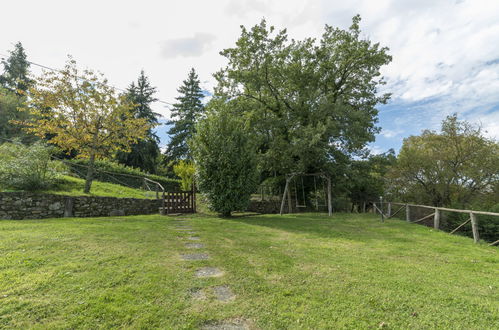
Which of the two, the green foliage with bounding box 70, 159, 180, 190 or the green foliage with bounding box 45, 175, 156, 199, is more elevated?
the green foliage with bounding box 70, 159, 180, 190

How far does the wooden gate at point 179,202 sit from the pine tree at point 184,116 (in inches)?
609

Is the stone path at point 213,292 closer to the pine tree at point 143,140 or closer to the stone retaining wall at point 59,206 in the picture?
the stone retaining wall at point 59,206

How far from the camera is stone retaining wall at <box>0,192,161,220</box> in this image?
774 cm

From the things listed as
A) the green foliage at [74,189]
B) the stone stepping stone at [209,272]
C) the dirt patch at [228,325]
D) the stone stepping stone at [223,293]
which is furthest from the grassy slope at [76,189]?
the dirt patch at [228,325]

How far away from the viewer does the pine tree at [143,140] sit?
24172mm

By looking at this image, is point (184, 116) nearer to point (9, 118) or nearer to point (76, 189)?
point (9, 118)

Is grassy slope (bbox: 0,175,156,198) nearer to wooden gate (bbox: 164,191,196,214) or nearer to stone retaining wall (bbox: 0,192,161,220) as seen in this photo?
stone retaining wall (bbox: 0,192,161,220)

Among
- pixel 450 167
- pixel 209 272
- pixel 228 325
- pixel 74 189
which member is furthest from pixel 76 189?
pixel 450 167

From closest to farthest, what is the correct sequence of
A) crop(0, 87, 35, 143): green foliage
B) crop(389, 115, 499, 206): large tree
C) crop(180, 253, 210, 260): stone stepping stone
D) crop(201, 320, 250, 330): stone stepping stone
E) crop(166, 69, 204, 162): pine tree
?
crop(201, 320, 250, 330): stone stepping stone
crop(180, 253, 210, 260): stone stepping stone
crop(389, 115, 499, 206): large tree
crop(0, 87, 35, 143): green foliage
crop(166, 69, 204, 162): pine tree

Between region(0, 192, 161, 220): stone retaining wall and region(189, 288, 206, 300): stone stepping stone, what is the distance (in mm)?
8188

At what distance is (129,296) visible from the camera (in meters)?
2.67

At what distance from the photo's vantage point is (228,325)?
221cm

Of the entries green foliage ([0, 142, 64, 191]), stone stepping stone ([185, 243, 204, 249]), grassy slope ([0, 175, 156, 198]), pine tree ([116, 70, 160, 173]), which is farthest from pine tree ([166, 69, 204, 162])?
stone stepping stone ([185, 243, 204, 249])

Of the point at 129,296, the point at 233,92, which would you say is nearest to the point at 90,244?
the point at 129,296
